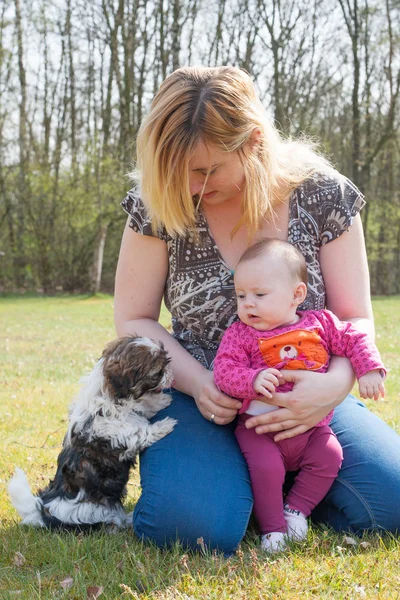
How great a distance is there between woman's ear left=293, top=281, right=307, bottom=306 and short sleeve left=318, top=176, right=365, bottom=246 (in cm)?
39

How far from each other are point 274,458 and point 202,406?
0.40 meters

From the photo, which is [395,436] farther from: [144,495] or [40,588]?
[40,588]

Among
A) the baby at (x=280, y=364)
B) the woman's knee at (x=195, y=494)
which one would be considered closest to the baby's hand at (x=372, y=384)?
the baby at (x=280, y=364)

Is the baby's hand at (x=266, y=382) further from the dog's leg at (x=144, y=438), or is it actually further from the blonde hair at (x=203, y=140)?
the blonde hair at (x=203, y=140)

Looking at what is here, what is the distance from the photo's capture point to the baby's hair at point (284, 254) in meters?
2.86

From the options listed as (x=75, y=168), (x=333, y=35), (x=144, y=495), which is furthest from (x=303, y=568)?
(x=333, y=35)

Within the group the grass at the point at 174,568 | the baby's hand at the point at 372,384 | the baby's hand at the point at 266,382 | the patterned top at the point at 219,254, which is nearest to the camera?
the grass at the point at 174,568

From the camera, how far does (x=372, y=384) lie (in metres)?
2.77

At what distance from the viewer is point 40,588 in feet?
7.83

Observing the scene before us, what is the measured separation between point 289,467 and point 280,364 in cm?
46

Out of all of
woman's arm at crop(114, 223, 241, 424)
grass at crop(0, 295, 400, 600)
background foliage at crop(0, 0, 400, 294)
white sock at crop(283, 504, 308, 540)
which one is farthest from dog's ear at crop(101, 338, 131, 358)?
background foliage at crop(0, 0, 400, 294)

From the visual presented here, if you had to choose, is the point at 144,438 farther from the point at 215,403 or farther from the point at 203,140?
the point at 203,140

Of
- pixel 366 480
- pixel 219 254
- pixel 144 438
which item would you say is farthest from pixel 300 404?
pixel 219 254

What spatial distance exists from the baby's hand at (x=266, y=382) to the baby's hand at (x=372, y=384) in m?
0.39
